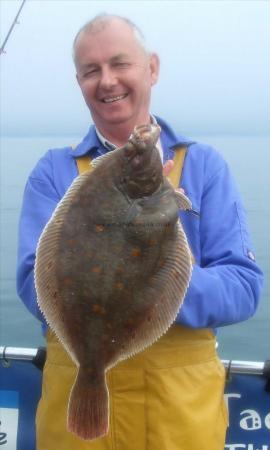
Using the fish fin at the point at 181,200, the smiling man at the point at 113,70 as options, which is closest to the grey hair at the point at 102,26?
the smiling man at the point at 113,70

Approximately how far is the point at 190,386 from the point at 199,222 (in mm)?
702

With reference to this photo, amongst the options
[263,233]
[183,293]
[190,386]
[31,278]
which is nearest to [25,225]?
[31,278]

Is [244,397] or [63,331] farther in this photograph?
[244,397]

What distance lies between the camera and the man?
2828mm

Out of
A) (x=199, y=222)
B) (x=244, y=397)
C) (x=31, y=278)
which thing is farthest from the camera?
(x=244, y=397)

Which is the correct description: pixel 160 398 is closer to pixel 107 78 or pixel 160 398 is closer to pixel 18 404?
pixel 107 78

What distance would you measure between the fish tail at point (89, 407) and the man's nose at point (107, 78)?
3.90ft

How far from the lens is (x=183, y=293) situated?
2.54 m

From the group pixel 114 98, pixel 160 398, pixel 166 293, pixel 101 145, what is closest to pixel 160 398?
pixel 160 398

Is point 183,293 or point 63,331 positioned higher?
point 183,293

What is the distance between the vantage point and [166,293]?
8.30ft

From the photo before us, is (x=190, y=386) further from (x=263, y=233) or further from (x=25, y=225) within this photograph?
(x=263, y=233)

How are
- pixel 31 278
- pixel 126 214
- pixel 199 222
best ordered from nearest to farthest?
pixel 126 214 < pixel 31 278 < pixel 199 222

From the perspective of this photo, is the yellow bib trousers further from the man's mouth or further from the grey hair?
the grey hair
